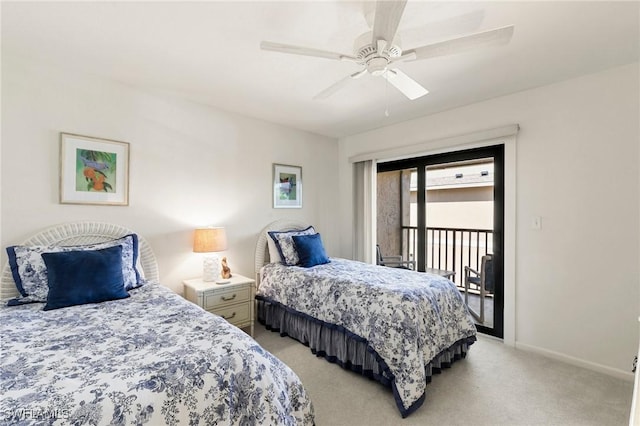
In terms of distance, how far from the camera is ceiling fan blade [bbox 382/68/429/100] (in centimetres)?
185

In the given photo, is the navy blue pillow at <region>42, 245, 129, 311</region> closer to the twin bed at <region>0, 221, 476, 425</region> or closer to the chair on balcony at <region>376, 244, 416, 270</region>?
the twin bed at <region>0, 221, 476, 425</region>

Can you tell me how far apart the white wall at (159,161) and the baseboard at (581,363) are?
275 cm

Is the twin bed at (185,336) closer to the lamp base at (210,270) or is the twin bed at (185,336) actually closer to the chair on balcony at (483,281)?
the lamp base at (210,270)

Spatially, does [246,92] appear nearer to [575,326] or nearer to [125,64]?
[125,64]

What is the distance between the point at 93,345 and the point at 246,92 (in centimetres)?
233

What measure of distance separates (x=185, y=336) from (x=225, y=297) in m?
1.35

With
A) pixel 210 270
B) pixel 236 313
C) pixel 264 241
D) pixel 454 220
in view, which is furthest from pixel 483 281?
pixel 210 270

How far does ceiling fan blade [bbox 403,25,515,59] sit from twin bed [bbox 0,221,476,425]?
5.20 feet

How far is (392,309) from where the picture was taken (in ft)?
6.91

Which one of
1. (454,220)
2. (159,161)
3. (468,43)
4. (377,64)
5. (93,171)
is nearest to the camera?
(468,43)

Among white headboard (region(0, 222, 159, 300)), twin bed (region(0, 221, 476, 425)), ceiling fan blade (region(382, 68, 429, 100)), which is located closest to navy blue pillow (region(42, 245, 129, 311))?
twin bed (region(0, 221, 476, 425))

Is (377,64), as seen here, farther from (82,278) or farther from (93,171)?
(93,171)

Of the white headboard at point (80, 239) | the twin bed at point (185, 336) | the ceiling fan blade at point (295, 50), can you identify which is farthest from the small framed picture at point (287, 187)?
the ceiling fan blade at point (295, 50)

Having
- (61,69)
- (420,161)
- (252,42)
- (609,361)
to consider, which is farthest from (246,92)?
(609,361)
